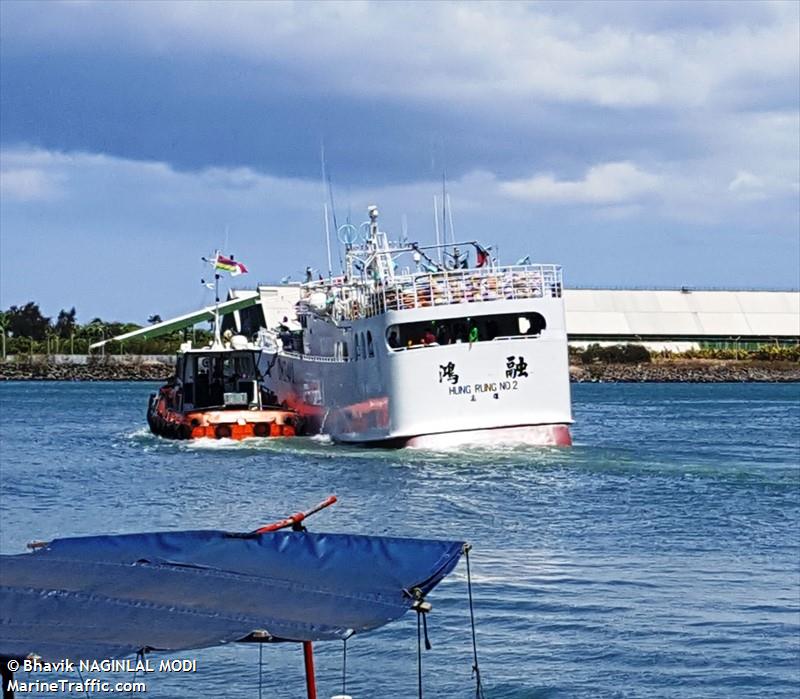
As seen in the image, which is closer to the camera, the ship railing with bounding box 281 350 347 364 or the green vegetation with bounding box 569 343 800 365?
the ship railing with bounding box 281 350 347 364

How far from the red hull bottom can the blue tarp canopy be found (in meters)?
27.4

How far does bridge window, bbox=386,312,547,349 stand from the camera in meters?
37.9

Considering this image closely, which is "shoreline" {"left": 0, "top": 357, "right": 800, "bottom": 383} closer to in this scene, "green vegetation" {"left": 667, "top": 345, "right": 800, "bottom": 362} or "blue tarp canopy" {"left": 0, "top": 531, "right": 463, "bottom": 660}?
"green vegetation" {"left": 667, "top": 345, "right": 800, "bottom": 362}

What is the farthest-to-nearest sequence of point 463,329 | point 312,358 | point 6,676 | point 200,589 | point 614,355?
point 614,355 → point 312,358 → point 463,329 → point 200,589 → point 6,676

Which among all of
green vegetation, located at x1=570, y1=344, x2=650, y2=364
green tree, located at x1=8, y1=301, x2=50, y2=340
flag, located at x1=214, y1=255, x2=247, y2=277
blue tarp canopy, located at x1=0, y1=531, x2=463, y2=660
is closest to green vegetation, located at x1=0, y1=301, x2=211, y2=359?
green tree, located at x1=8, y1=301, x2=50, y2=340

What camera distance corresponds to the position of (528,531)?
84.6 feet

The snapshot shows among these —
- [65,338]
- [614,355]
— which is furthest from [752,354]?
[65,338]

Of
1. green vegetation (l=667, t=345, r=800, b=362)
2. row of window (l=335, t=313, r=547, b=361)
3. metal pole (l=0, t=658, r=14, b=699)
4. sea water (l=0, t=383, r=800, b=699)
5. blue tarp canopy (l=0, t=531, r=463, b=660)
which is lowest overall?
sea water (l=0, t=383, r=800, b=699)

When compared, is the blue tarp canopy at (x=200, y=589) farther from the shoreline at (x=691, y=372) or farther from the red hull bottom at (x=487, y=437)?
the shoreline at (x=691, y=372)

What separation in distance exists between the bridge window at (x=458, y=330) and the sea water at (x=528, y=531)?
9.29 feet

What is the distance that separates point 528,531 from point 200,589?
17310 mm

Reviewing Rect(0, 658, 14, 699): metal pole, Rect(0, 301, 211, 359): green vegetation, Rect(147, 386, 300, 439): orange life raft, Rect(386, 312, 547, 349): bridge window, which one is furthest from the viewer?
Rect(0, 301, 211, 359): green vegetation

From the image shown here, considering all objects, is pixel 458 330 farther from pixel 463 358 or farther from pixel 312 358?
pixel 312 358

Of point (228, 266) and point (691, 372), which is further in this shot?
point (691, 372)
